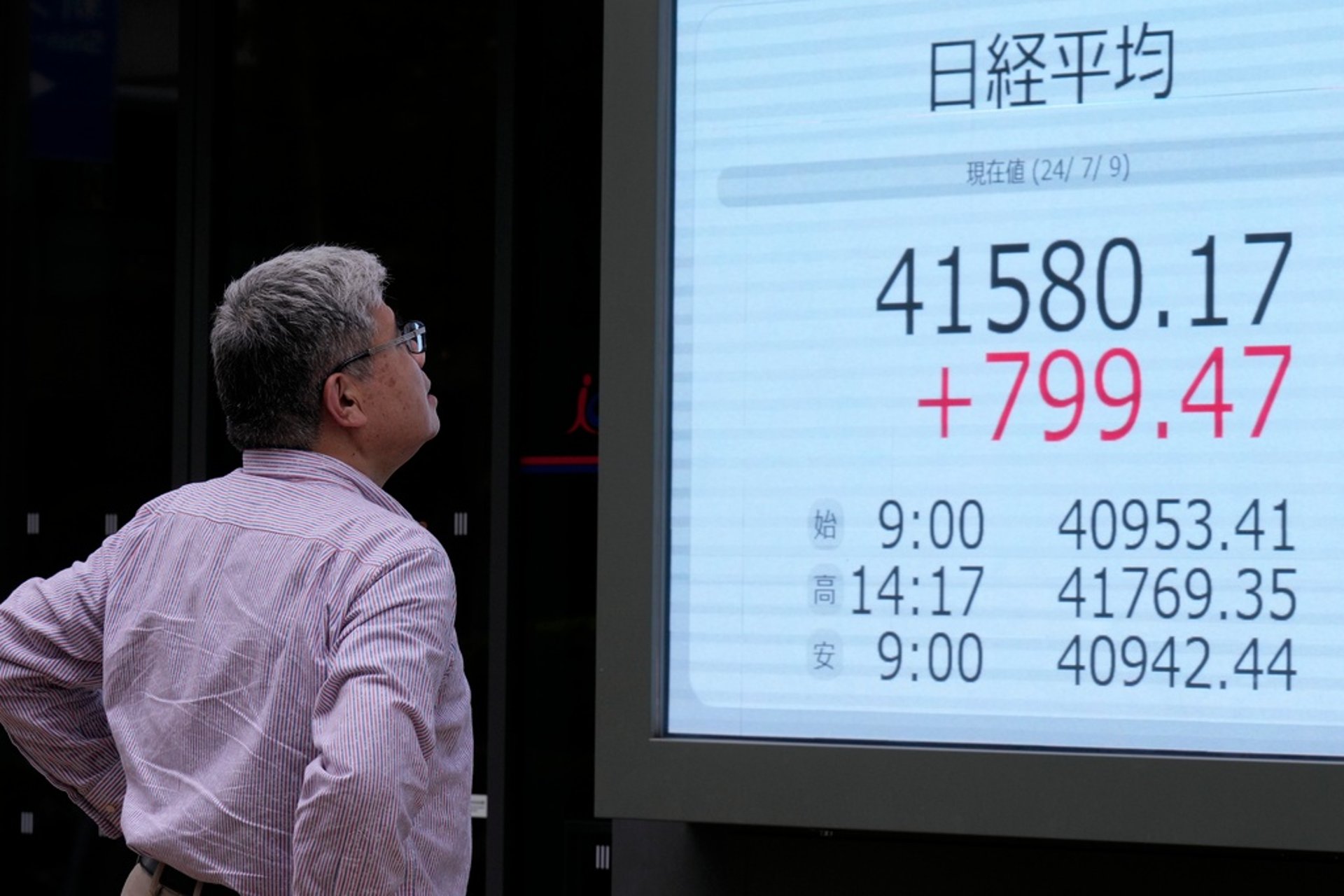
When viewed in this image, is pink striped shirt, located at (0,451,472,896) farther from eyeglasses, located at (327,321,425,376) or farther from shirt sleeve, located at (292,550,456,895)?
eyeglasses, located at (327,321,425,376)

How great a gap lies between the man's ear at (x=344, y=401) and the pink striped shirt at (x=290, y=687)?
0.22ft

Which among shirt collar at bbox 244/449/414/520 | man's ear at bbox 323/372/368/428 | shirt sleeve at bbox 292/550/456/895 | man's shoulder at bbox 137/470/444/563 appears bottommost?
shirt sleeve at bbox 292/550/456/895

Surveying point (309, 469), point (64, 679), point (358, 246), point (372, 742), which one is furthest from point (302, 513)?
point (358, 246)

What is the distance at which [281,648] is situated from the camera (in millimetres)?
2123

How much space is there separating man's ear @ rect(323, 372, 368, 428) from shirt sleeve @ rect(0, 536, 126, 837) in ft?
1.17

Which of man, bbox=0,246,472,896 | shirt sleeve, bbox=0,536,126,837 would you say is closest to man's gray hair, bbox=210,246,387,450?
man, bbox=0,246,472,896

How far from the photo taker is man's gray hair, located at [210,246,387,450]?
2.31 meters

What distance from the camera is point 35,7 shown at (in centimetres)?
565

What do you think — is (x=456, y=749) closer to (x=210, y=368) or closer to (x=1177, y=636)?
(x=1177, y=636)

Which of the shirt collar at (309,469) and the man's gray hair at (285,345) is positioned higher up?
the man's gray hair at (285,345)

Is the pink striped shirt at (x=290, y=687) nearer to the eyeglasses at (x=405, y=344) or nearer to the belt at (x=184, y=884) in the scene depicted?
the belt at (x=184, y=884)

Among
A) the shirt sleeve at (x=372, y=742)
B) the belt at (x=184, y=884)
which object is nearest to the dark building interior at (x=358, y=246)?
the belt at (x=184, y=884)

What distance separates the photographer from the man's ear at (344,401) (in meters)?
2.33

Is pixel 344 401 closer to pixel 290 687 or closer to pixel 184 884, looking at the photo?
pixel 290 687
